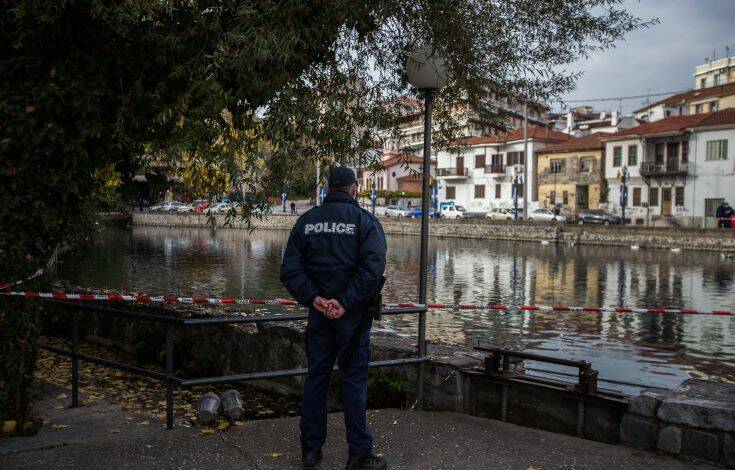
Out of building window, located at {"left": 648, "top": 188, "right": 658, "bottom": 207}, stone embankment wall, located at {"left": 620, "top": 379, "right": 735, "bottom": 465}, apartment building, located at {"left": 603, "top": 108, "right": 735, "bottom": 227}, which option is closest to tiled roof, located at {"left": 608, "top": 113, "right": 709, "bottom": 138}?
apartment building, located at {"left": 603, "top": 108, "right": 735, "bottom": 227}

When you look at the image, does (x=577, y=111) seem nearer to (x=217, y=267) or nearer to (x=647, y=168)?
(x=647, y=168)

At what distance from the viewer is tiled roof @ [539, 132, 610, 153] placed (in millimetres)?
67500

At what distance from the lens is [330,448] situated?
199 inches

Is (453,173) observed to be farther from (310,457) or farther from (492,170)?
(310,457)

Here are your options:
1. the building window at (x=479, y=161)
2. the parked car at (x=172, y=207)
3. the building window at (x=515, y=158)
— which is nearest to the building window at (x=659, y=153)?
the building window at (x=515, y=158)

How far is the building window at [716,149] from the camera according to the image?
56041mm

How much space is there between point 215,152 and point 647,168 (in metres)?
61.1

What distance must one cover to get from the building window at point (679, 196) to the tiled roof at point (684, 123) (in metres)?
4.89

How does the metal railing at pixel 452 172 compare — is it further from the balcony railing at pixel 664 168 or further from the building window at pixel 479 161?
the balcony railing at pixel 664 168

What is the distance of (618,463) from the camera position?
480cm

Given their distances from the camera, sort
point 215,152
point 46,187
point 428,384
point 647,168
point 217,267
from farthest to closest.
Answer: point 647,168, point 217,267, point 428,384, point 215,152, point 46,187

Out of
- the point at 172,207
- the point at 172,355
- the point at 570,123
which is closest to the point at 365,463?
the point at 172,355

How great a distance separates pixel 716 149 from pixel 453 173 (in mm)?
30609

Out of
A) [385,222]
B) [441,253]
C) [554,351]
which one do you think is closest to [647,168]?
[385,222]
